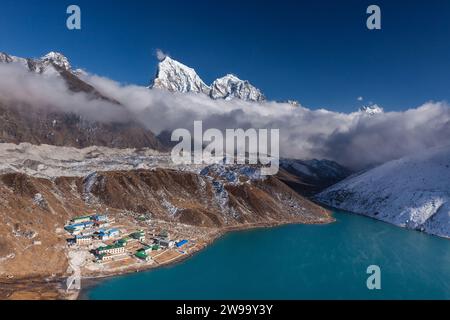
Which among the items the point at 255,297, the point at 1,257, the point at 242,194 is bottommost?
the point at 255,297

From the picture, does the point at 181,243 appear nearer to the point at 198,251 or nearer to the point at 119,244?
the point at 198,251

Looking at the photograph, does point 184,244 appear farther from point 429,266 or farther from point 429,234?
point 429,234

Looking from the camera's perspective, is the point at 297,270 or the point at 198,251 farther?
the point at 198,251

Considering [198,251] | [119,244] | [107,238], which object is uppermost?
[107,238]

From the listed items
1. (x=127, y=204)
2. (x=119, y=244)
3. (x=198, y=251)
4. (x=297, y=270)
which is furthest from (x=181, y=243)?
(x=127, y=204)

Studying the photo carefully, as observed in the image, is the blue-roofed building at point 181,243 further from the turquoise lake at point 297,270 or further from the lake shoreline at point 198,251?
the turquoise lake at point 297,270

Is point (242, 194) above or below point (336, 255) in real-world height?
above

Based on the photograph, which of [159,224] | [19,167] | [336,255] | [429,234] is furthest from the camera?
[429,234]

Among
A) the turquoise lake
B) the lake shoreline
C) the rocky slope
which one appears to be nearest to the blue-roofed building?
the lake shoreline
